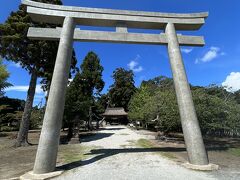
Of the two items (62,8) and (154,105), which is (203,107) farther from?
(62,8)

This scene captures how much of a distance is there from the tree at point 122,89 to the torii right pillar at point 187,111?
38.3 metres

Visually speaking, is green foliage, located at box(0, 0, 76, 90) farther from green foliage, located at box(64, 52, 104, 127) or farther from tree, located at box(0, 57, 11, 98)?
tree, located at box(0, 57, 11, 98)

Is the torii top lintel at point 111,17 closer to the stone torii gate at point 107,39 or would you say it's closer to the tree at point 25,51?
the stone torii gate at point 107,39

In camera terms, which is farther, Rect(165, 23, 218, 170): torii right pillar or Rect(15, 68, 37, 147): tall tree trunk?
Rect(15, 68, 37, 147): tall tree trunk

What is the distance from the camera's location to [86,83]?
25.6 meters

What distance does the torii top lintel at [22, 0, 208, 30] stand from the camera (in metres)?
7.27

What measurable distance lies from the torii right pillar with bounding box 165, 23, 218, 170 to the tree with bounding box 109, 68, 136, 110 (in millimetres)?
38308

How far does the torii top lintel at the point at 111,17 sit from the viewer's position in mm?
7273

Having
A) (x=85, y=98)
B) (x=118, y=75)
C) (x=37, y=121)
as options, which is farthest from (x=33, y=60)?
(x=118, y=75)

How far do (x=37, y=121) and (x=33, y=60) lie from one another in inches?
721

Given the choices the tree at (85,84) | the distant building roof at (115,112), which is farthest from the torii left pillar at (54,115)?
the distant building roof at (115,112)

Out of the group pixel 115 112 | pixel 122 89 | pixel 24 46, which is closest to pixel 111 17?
pixel 24 46

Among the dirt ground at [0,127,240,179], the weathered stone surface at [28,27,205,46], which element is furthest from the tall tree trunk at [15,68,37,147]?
the weathered stone surface at [28,27,205,46]

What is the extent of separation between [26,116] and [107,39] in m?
8.14
